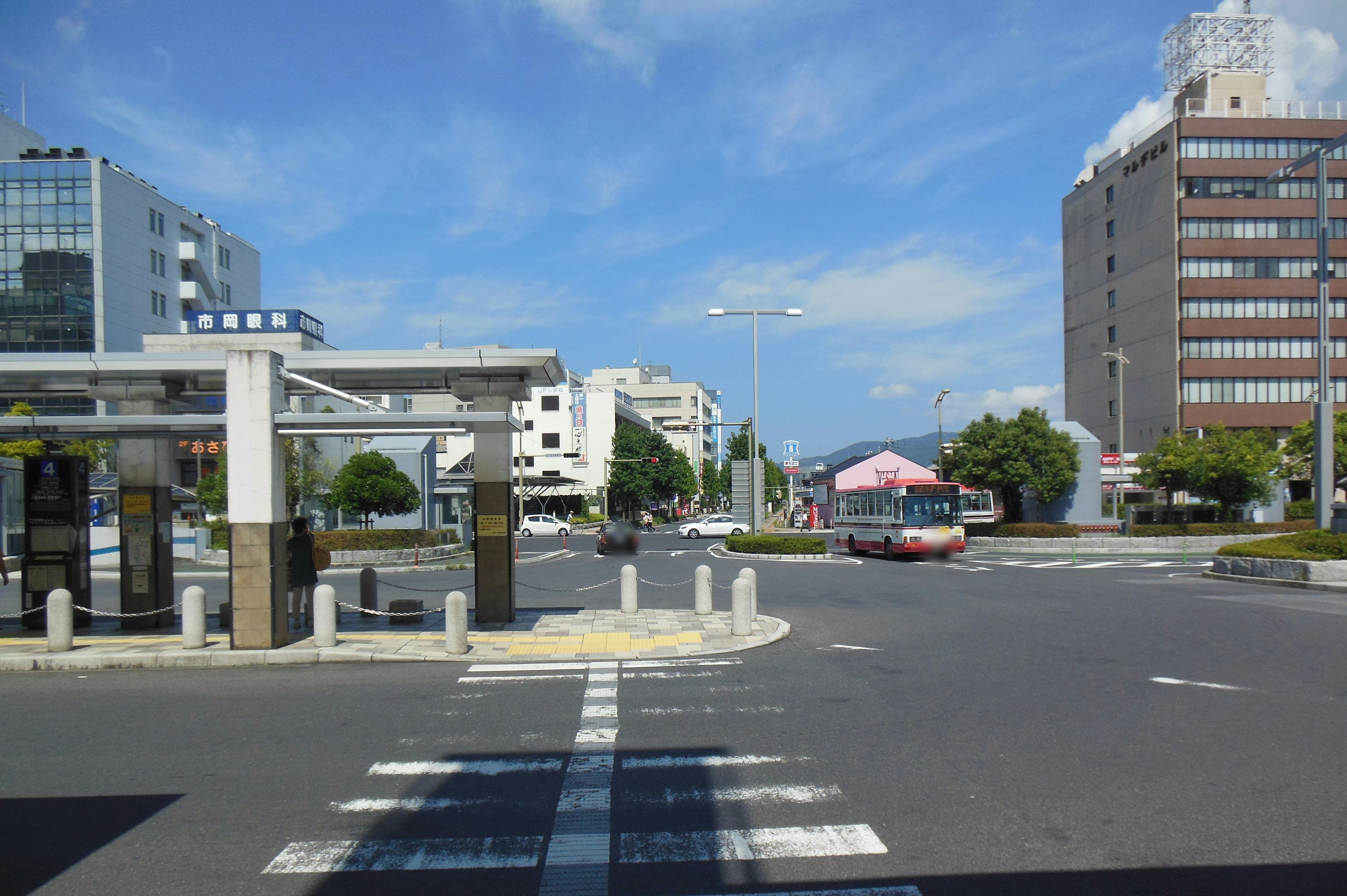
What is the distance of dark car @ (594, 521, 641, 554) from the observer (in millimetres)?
38219

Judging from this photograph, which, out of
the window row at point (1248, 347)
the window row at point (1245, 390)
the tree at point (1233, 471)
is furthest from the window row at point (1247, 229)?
the tree at point (1233, 471)

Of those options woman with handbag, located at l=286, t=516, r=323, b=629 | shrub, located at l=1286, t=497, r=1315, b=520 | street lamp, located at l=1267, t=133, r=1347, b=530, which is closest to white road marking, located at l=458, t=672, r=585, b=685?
woman with handbag, located at l=286, t=516, r=323, b=629

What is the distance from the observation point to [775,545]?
1268 inches

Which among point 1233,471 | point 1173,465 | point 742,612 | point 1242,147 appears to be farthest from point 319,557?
point 1242,147

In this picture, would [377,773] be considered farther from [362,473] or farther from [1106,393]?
[1106,393]

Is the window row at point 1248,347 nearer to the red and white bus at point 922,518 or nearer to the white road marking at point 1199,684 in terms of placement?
the red and white bus at point 922,518

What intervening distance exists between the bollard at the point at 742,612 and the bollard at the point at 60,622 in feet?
30.1

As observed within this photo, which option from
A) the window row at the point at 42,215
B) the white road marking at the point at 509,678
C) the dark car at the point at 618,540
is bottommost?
the dark car at the point at 618,540

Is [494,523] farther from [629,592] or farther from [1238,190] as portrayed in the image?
[1238,190]

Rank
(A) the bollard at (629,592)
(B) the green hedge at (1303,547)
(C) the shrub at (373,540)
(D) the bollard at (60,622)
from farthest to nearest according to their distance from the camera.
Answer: (C) the shrub at (373,540) → (B) the green hedge at (1303,547) → (A) the bollard at (629,592) → (D) the bollard at (60,622)

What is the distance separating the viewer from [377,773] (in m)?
6.84

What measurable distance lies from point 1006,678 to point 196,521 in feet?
110

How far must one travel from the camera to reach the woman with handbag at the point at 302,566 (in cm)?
1388

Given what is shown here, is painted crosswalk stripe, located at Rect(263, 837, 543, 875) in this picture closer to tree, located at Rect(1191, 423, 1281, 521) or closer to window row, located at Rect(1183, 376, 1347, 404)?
tree, located at Rect(1191, 423, 1281, 521)
